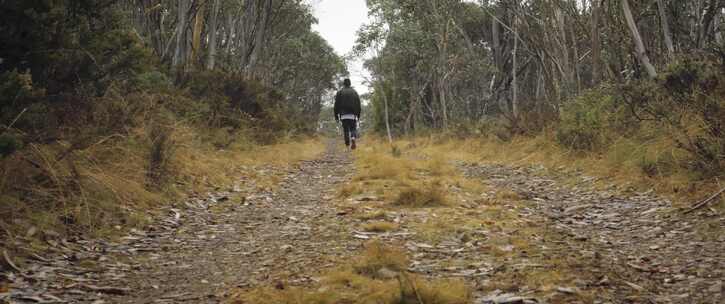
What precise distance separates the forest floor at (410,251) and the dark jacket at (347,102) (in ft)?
26.7

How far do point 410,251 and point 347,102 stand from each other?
11440mm

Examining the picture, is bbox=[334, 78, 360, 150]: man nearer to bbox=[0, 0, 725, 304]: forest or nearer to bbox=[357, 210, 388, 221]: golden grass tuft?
bbox=[0, 0, 725, 304]: forest

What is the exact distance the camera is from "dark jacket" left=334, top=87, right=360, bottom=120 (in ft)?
51.7

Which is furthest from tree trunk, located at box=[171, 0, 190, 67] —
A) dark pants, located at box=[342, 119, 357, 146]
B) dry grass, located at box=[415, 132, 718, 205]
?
dry grass, located at box=[415, 132, 718, 205]

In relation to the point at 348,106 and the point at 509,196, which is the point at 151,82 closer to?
the point at 509,196

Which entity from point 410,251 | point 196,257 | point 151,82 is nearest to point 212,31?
point 151,82

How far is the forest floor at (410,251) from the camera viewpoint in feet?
11.4

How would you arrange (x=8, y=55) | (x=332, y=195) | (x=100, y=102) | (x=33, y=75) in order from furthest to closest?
(x=332, y=195), (x=100, y=102), (x=33, y=75), (x=8, y=55)

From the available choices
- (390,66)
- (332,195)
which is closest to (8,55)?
(332,195)

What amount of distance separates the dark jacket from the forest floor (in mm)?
8142

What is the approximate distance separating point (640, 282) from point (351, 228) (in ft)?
9.04

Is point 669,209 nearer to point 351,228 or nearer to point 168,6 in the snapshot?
point 351,228

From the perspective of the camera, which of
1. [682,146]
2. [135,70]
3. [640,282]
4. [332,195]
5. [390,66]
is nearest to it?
[640,282]

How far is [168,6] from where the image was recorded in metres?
16.8
